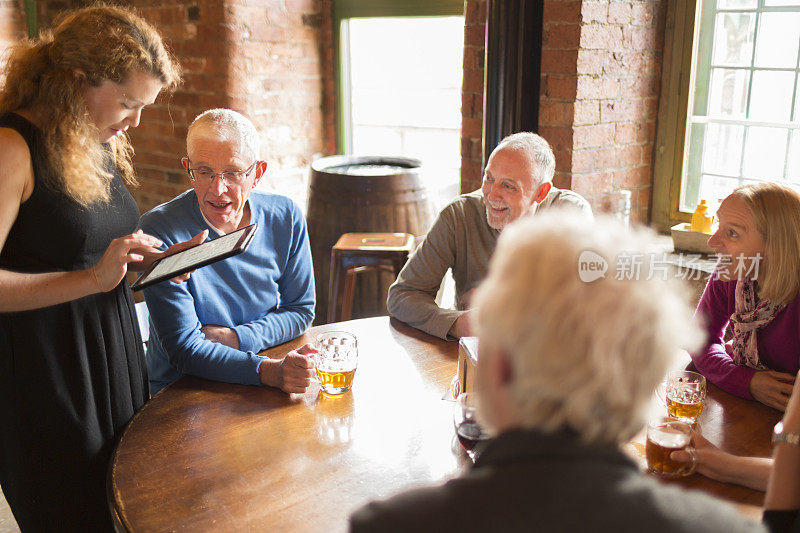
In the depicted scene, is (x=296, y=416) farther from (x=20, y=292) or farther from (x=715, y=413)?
(x=715, y=413)

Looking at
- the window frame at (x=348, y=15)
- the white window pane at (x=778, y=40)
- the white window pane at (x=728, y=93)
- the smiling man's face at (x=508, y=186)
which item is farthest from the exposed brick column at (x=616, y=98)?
the window frame at (x=348, y=15)

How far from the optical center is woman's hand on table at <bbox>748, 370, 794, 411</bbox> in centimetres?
140

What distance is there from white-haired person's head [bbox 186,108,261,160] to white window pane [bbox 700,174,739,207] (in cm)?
188

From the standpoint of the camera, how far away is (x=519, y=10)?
2.45 m

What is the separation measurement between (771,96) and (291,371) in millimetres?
2149

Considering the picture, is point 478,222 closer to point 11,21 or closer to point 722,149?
point 722,149

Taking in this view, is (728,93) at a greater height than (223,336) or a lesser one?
greater

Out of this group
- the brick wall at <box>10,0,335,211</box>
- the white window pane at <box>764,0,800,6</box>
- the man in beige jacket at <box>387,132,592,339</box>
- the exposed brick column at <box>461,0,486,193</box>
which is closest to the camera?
the man in beige jacket at <box>387,132,592,339</box>

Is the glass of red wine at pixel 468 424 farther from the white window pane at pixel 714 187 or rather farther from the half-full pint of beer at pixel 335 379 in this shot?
the white window pane at pixel 714 187

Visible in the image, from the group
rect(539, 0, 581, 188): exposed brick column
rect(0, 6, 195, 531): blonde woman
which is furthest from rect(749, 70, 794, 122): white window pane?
rect(0, 6, 195, 531): blonde woman

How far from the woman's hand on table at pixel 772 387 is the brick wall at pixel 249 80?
2.53 m

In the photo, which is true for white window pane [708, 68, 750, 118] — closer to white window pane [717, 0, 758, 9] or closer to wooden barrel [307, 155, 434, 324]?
white window pane [717, 0, 758, 9]

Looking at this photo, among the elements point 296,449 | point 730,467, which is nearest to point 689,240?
point 730,467

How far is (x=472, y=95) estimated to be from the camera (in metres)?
2.86
